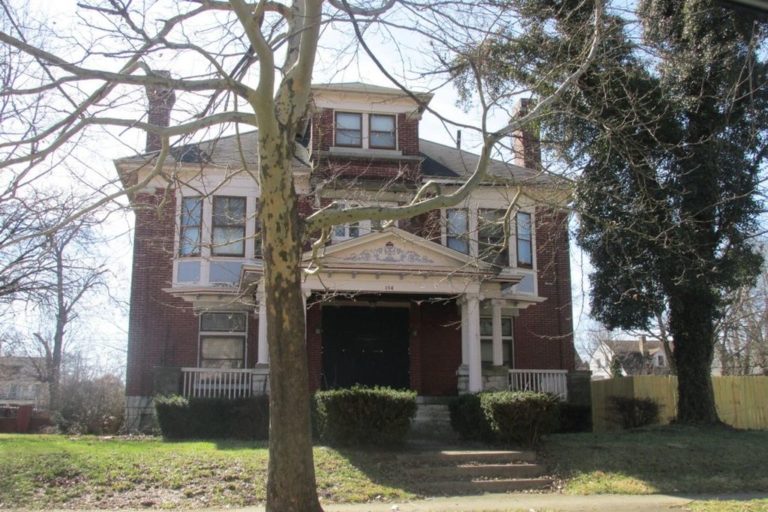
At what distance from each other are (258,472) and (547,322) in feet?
42.2

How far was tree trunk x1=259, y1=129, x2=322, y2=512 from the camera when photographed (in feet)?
24.6

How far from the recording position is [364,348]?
20.1 m

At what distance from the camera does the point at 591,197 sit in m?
14.8

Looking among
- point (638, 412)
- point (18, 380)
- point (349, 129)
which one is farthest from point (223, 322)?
point (18, 380)

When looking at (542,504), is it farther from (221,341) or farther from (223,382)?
(221,341)

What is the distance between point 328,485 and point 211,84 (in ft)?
19.6

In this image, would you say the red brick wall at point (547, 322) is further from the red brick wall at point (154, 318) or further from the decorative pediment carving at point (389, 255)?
the red brick wall at point (154, 318)

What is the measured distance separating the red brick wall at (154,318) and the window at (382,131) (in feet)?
19.3

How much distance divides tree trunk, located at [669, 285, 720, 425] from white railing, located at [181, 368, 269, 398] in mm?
9500

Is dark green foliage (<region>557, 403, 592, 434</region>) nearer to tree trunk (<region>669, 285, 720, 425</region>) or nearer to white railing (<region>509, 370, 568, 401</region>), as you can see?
white railing (<region>509, 370, 568, 401</region>)

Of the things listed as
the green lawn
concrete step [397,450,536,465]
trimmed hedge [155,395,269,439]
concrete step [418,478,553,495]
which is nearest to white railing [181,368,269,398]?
trimmed hedge [155,395,269,439]

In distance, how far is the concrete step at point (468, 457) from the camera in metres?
12.4

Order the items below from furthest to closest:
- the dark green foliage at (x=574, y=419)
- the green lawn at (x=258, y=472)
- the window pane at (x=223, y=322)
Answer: the window pane at (x=223, y=322)
the dark green foliage at (x=574, y=419)
the green lawn at (x=258, y=472)

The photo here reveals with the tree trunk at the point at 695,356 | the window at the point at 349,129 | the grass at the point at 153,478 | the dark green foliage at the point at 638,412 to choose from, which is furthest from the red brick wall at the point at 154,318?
the tree trunk at the point at 695,356
